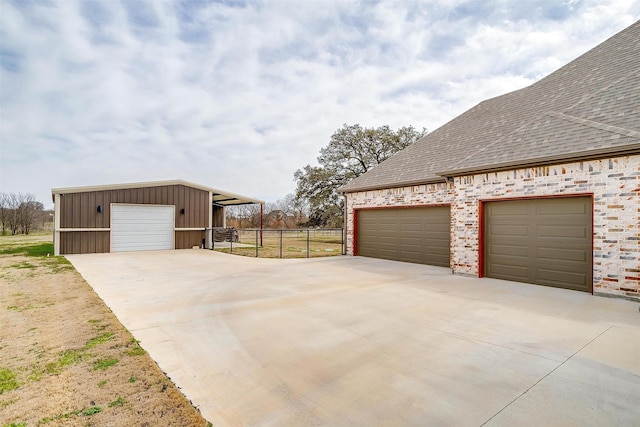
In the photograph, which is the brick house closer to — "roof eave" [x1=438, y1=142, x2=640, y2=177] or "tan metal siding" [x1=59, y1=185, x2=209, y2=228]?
"roof eave" [x1=438, y1=142, x2=640, y2=177]

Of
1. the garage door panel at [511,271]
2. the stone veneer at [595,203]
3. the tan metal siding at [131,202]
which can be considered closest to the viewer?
the stone veneer at [595,203]

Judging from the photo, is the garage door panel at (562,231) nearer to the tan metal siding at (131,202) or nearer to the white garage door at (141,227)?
the tan metal siding at (131,202)

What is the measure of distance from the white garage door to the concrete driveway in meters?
8.79

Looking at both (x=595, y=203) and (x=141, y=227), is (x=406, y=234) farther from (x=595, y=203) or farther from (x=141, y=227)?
(x=141, y=227)

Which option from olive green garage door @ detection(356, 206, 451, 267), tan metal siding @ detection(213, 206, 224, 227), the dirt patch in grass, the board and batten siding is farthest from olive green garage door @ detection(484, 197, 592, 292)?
tan metal siding @ detection(213, 206, 224, 227)

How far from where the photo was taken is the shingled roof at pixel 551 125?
612 centimetres

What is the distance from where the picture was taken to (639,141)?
5.23 meters

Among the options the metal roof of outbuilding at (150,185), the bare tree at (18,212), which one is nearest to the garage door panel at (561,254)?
the metal roof of outbuilding at (150,185)

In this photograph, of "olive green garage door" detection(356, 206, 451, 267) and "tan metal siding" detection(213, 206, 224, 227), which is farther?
"tan metal siding" detection(213, 206, 224, 227)

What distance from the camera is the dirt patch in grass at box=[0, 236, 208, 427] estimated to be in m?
2.12

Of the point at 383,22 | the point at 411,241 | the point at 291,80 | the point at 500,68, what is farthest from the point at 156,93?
the point at 500,68

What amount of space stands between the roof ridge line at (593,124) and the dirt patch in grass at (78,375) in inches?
314

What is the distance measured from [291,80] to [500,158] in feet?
28.1

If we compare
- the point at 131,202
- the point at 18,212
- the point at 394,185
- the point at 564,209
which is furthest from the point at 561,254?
the point at 18,212
